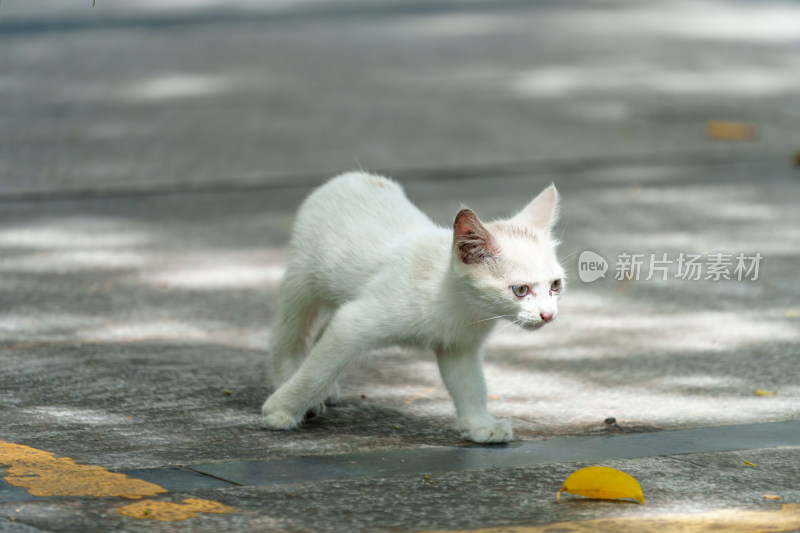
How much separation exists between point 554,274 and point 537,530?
966 millimetres

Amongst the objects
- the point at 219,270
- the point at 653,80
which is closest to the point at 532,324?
the point at 219,270

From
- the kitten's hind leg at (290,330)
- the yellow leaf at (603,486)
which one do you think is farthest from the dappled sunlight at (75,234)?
the yellow leaf at (603,486)

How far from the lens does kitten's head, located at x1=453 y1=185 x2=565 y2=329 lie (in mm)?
3928

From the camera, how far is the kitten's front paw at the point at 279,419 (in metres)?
4.31

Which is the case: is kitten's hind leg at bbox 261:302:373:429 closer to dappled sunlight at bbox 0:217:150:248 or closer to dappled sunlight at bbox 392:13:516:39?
dappled sunlight at bbox 0:217:150:248

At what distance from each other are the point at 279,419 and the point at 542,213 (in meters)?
1.16

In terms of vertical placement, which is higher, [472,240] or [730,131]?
[730,131]

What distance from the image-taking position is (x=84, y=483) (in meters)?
3.62

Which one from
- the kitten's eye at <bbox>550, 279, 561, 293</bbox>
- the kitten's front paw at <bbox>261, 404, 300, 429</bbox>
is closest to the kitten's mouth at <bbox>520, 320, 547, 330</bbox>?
the kitten's eye at <bbox>550, 279, 561, 293</bbox>

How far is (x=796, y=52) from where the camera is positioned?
13133 millimetres

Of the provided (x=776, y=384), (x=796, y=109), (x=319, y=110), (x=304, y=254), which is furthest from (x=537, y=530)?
(x=796, y=109)

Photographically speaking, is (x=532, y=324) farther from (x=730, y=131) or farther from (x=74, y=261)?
(x=730, y=131)
